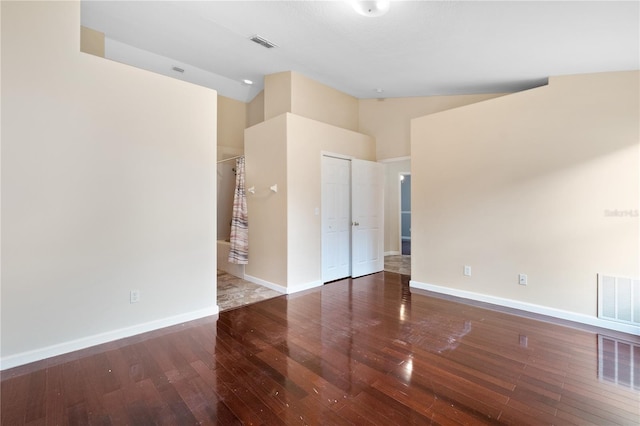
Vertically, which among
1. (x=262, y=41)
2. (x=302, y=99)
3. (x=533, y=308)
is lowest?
(x=533, y=308)

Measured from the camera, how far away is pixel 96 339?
8.66 ft

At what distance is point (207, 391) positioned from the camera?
197cm

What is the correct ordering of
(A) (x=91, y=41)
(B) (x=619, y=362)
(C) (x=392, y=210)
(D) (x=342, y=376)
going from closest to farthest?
(D) (x=342, y=376) < (B) (x=619, y=362) < (A) (x=91, y=41) < (C) (x=392, y=210)

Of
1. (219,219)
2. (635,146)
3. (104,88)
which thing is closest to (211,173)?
(104,88)

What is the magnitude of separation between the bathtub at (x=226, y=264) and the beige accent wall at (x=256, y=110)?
2.55 meters

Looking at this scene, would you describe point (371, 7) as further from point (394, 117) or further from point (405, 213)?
point (405, 213)

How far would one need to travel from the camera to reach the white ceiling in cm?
238

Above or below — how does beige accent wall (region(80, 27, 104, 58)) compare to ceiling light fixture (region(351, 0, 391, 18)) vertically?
above

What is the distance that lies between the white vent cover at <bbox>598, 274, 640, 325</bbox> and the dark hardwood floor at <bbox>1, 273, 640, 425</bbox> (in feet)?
0.66

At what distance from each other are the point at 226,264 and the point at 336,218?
2233 mm

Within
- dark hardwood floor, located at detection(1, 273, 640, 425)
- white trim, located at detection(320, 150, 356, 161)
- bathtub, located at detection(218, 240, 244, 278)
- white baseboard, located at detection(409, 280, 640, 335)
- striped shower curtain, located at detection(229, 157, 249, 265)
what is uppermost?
white trim, located at detection(320, 150, 356, 161)

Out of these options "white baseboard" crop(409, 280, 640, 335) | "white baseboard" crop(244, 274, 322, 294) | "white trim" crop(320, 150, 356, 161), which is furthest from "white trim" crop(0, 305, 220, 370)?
"white baseboard" crop(409, 280, 640, 335)

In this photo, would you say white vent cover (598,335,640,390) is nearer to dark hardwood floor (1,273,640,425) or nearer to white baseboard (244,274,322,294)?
dark hardwood floor (1,273,640,425)

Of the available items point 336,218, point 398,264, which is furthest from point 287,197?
point 398,264
